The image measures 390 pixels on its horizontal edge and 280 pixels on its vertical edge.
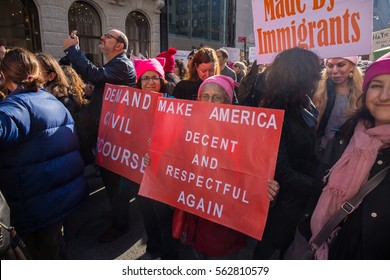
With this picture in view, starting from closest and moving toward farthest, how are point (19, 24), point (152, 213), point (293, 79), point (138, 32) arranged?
1. point (293, 79)
2. point (152, 213)
3. point (19, 24)
4. point (138, 32)

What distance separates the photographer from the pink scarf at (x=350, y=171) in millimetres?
1306

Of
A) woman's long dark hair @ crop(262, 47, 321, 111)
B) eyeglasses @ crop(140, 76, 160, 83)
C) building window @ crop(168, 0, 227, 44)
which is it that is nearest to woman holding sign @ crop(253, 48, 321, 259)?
woman's long dark hair @ crop(262, 47, 321, 111)

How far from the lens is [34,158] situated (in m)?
1.78

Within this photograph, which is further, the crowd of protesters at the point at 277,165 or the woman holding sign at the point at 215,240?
the woman holding sign at the point at 215,240

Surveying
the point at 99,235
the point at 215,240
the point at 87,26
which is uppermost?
the point at 87,26

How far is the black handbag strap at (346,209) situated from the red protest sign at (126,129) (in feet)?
4.43

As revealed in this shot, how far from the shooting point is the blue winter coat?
165 centimetres

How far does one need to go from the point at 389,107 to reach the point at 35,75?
6.72 ft

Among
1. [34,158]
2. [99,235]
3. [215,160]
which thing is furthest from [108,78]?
[99,235]

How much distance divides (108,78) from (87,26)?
986 centimetres

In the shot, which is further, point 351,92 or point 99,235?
point 99,235

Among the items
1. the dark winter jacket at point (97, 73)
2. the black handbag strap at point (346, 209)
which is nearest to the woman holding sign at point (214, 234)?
the black handbag strap at point (346, 209)

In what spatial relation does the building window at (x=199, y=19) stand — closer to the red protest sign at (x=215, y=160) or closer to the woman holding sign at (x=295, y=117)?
the red protest sign at (x=215, y=160)

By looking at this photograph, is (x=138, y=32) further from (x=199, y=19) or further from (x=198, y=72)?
(x=198, y=72)
